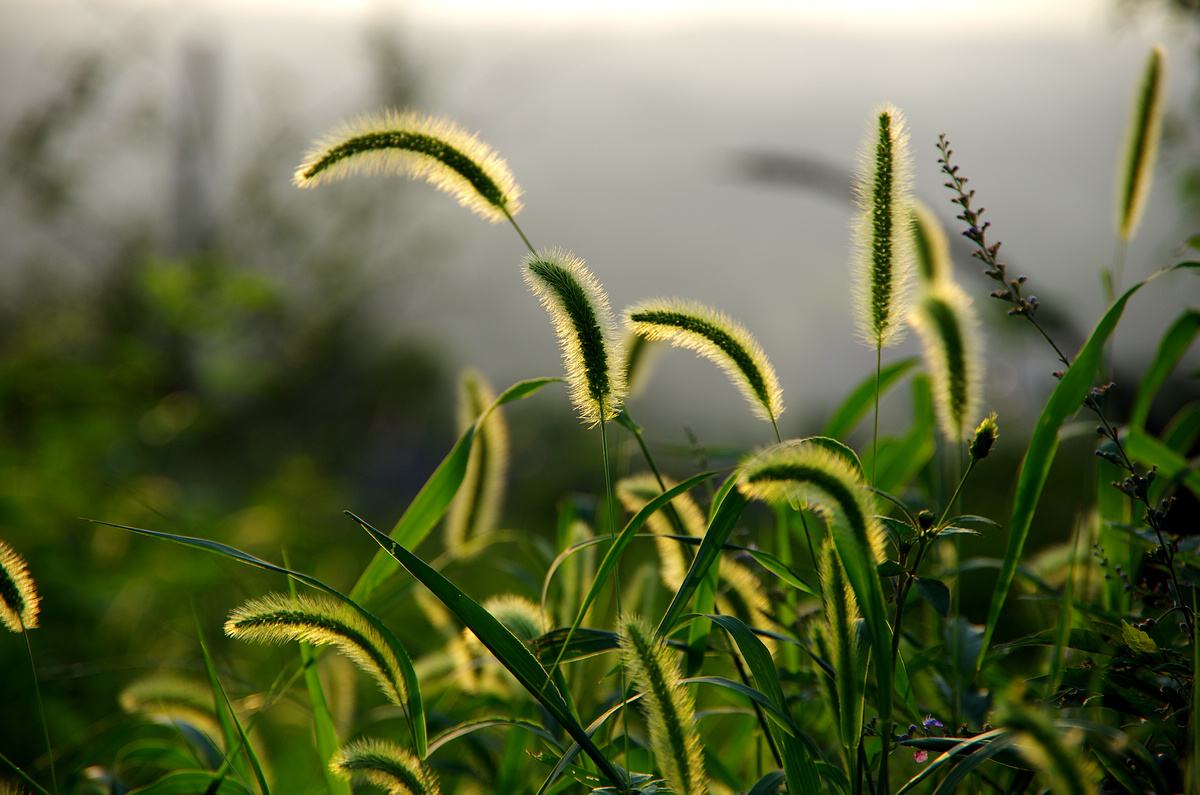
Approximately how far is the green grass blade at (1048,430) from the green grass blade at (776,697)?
9.4 inches

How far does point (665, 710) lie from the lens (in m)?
0.91

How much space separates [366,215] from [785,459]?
5.70 m

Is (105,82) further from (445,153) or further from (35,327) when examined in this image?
(445,153)

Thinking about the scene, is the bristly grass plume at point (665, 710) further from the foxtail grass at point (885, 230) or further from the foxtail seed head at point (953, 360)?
the foxtail seed head at point (953, 360)

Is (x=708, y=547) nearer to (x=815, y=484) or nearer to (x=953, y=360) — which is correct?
(x=815, y=484)

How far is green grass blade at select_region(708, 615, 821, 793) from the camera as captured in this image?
1.03m

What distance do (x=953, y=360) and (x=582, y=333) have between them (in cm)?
50

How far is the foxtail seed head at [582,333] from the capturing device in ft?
3.62

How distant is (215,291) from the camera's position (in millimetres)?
4293

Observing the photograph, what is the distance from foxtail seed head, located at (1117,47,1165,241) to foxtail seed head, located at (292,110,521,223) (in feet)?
3.31

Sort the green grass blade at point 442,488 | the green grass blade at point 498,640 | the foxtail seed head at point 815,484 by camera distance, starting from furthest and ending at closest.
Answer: the green grass blade at point 442,488, the green grass blade at point 498,640, the foxtail seed head at point 815,484

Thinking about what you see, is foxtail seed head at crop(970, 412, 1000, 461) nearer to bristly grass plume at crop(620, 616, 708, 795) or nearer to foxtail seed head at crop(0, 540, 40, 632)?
bristly grass plume at crop(620, 616, 708, 795)

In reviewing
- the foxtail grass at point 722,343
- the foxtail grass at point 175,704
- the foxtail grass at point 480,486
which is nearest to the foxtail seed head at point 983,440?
the foxtail grass at point 722,343

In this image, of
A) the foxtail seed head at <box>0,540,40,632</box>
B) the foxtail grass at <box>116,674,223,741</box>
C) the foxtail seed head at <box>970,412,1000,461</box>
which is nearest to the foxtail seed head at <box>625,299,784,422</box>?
the foxtail seed head at <box>970,412,1000,461</box>
